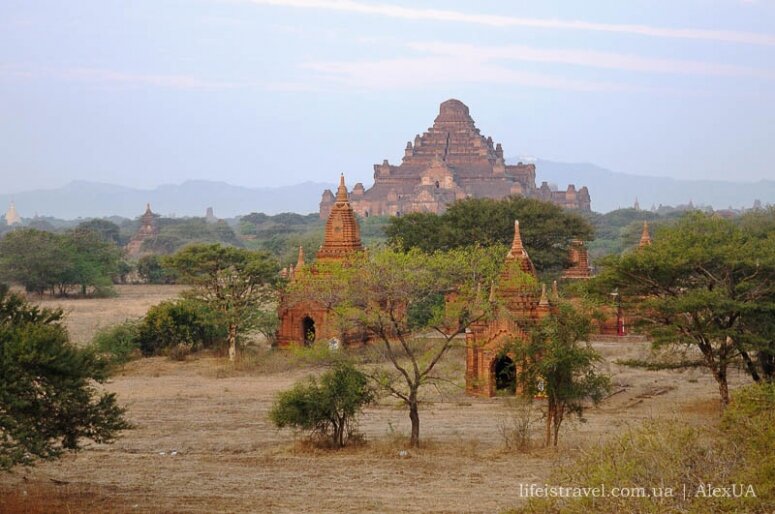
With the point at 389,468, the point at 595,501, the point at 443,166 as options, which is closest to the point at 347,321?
the point at 389,468

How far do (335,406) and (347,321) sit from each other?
194 cm

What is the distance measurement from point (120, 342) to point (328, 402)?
633 inches

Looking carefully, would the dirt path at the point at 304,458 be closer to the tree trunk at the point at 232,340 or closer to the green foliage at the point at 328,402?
the green foliage at the point at 328,402

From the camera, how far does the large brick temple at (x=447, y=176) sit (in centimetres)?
11894

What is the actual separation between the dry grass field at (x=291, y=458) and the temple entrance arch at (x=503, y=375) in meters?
0.84

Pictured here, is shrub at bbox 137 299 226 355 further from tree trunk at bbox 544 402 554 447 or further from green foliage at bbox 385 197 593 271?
tree trunk at bbox 544 402 554 447

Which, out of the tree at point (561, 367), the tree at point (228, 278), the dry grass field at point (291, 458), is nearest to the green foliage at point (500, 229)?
the tree at point (228, 278)

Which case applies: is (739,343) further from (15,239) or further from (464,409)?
(15,239)

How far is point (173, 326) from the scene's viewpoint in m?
36.6

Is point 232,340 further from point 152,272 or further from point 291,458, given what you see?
point 152,272

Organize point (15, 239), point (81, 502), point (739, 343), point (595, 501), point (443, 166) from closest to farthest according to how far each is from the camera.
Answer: point (595, 501), point (81, 502), point (739, 343), point (15, 239), point (443, 166)

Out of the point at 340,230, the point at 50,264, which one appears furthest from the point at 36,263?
the point at 340,230

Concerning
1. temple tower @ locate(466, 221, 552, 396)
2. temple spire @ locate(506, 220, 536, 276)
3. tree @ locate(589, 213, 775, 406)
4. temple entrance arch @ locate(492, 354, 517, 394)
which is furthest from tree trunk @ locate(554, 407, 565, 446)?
temple spire @ locate(506, 220, 536, 276)

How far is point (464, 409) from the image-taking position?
25875 millimetres
